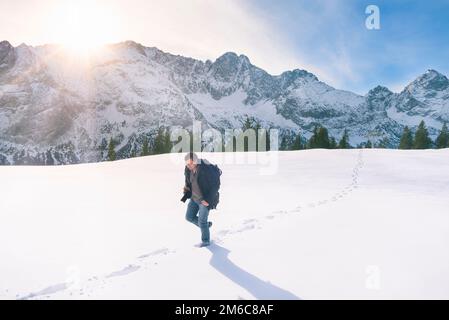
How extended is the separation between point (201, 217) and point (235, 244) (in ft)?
3.44

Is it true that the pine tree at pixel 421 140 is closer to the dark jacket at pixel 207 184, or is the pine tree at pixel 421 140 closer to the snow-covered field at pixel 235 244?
the snow-covered field at pixel 235 244

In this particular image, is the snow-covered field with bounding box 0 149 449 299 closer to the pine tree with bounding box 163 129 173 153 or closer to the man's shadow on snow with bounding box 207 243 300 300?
the man's shadow on snow with bounding box 207 243 300 300

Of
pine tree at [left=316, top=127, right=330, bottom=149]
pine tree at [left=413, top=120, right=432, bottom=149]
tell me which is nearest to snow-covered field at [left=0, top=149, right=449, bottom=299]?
pine tree at [left=316, top=127, right=330, bottom=149]

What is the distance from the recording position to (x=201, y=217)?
26.2 feet

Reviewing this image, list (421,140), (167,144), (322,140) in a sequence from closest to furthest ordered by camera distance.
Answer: (421,140)
(167,144)
(322,140)

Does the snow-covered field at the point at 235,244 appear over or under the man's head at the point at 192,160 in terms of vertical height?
under

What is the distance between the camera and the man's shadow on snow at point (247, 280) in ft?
18.3

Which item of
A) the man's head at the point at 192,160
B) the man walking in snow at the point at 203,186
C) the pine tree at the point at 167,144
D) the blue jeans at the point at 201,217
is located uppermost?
the pine tree at the point at 167,144

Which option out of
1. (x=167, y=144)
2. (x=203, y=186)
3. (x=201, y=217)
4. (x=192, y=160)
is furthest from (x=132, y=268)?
(x=167, y=144)

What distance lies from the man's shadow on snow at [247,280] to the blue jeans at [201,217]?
Result: 0.51 metres

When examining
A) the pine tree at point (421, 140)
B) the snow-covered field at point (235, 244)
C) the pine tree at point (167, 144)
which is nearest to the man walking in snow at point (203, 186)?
the snow-covered field at point (235, 244)

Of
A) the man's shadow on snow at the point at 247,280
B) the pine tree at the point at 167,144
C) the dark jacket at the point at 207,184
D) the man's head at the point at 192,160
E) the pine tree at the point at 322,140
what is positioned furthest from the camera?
the pine tree at the point at 322,140

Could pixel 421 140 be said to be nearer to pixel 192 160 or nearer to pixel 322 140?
pixel 322 140
